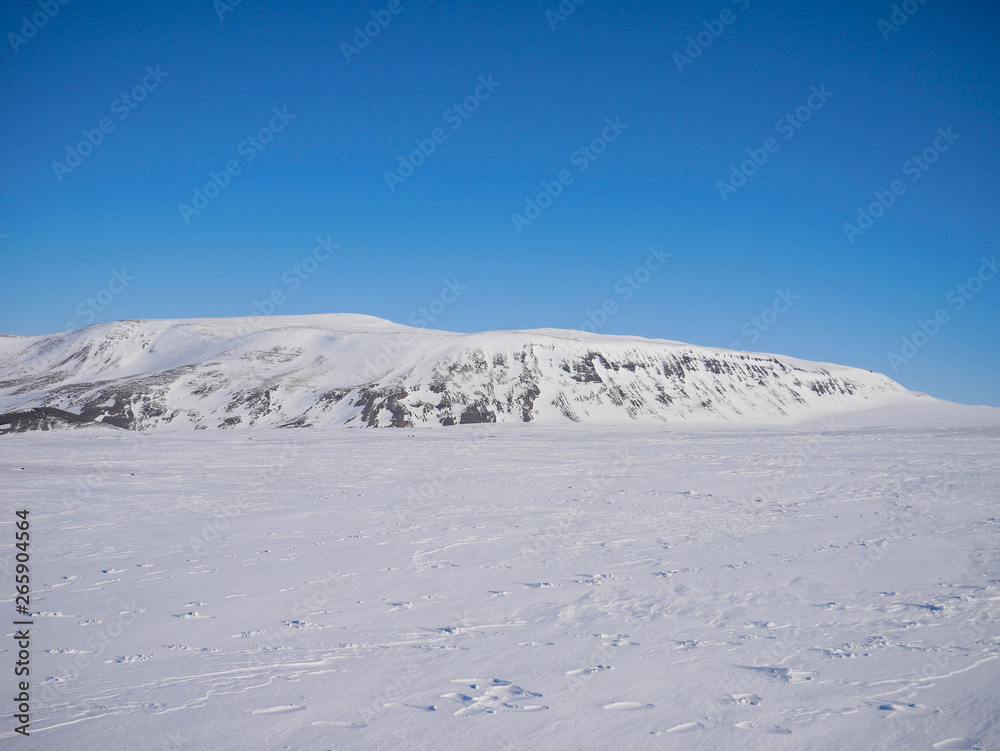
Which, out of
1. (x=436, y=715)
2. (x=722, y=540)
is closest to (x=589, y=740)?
(x=436, y=715)

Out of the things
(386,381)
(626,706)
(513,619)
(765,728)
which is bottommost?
(765,728)

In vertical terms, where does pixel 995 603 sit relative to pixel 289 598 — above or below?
below

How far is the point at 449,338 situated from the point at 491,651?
3827 inches

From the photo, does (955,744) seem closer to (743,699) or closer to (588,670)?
(743,699)

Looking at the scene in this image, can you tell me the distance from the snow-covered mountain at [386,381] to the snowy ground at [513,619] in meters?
50.9

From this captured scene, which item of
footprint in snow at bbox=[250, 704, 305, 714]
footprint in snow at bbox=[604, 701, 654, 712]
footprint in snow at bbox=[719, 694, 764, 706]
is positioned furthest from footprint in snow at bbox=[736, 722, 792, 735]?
footprint in snow at bbox=[250, 704, 305, 714]

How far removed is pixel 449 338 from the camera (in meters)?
103

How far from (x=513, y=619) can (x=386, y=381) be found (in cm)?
7769

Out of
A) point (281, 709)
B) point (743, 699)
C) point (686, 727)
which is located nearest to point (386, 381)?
point (281, 709)

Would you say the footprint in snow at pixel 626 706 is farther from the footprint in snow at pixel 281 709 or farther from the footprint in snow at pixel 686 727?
the footprint in snow at pixel 281 709

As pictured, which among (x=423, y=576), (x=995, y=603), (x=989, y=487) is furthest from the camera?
(x=989, y=487)

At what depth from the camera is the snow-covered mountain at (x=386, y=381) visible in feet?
250

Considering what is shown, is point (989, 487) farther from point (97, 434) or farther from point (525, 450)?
point (97, 434)

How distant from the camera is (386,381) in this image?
8381 cm
